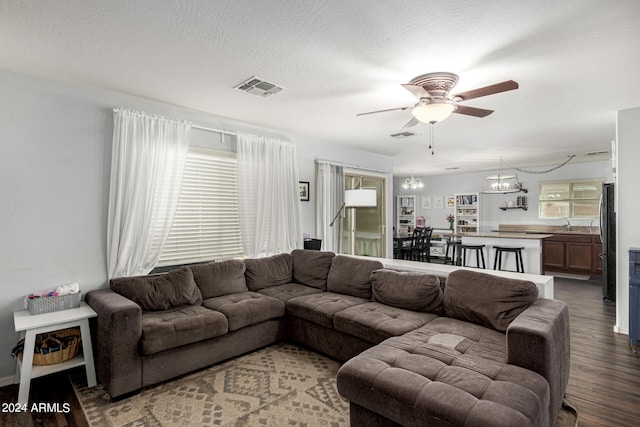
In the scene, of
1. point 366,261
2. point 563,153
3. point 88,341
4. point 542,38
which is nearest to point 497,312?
point 366,261

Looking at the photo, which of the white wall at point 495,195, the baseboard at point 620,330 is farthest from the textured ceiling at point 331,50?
the white wall at point 495,195

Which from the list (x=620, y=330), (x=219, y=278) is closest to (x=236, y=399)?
(x=219, y=278)

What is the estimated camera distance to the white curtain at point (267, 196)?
4.08 meters

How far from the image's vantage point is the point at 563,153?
631 centimetres

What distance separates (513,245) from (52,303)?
6586mm

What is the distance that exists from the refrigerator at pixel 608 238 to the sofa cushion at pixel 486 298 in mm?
3502

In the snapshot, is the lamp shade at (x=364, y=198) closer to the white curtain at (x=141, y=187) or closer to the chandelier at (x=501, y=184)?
the white curtain at (x=141, y=187)

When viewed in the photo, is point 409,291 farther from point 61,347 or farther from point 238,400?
point 61,347

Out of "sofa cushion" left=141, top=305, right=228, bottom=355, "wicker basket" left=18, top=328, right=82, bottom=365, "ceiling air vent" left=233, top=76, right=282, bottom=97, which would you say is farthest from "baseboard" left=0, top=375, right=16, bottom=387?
"ceiling air vent" left=233, top=76, right=282, bottom=97

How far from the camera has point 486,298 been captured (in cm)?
253

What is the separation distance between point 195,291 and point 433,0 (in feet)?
9.99

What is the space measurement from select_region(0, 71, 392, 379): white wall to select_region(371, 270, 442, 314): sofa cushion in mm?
2665

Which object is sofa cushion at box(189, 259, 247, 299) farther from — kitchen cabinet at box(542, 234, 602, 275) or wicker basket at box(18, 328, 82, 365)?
kitchen cabinet at box(542, 234, 602, 275)

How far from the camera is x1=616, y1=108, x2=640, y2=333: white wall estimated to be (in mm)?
3570
